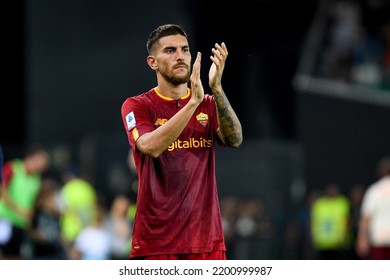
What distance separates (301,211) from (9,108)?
6644 mm

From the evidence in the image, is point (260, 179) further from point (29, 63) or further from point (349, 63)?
point (29, 63)

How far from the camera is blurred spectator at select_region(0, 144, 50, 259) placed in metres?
15.0

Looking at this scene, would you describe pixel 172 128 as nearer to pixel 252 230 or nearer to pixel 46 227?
pixel 46 227

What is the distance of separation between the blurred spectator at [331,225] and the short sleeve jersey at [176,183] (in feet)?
43.1

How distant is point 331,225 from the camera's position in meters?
20.3

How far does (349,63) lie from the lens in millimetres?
21203

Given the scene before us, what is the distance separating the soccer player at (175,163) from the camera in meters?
6.87

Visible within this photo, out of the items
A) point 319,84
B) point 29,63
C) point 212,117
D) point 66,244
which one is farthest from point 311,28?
point 212,117

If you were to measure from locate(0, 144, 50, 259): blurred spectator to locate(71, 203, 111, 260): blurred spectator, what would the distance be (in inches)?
40.6

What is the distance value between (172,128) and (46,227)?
9771 mm

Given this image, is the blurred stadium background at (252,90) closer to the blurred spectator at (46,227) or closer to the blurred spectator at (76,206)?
the blurred spectator at (76,206)

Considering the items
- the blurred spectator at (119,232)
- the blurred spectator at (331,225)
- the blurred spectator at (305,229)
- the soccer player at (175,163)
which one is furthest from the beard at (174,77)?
the blurred spectator at (305,229)

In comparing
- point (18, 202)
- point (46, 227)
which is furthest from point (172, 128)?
point (46, 227)
